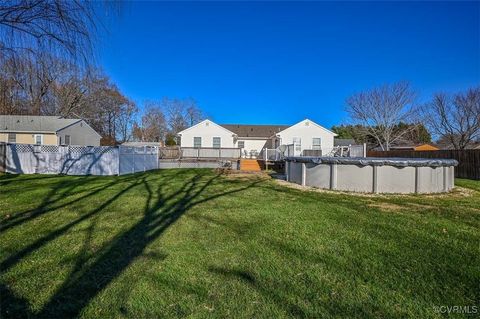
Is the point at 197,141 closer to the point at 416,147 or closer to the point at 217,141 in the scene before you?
the point at 217,141

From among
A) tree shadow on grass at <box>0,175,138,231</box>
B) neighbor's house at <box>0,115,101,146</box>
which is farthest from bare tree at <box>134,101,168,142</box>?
tree shadow on grass at <box>0,175,138,231</box>

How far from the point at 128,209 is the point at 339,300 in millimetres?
4623

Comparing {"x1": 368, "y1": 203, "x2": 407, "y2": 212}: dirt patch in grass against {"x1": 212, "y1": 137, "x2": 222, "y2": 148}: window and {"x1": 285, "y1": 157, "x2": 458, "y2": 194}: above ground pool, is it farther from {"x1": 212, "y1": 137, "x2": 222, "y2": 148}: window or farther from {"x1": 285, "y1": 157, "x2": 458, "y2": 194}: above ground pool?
{"x1": 212, "y1": 137, "x2": 222, "y2": 148}: window

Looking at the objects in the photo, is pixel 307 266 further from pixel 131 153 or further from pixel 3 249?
pixel 131 153

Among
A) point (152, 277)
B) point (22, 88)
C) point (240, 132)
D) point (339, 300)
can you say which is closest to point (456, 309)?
point (339, 300)

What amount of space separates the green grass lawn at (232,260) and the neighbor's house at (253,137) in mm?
21597

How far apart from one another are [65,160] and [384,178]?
45.4 feet

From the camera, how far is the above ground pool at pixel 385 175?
8836 millimetres

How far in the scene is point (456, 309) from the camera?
2365 millimetres

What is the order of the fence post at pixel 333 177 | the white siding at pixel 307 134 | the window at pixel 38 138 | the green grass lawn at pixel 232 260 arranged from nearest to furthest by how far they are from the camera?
the green grass lawn at pixel 232 260 < the fence post at pixel 333 177 < the window at pixel 38 138 < the white siding at pixel 307 134

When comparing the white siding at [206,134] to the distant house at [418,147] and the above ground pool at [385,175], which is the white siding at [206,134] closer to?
the above ground pool at [385,175]

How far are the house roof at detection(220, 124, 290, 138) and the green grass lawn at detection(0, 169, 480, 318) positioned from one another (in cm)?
2533

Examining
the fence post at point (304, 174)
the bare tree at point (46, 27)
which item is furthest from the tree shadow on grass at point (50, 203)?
the fence post at point (304, 174)

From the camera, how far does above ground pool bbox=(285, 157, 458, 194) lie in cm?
884
